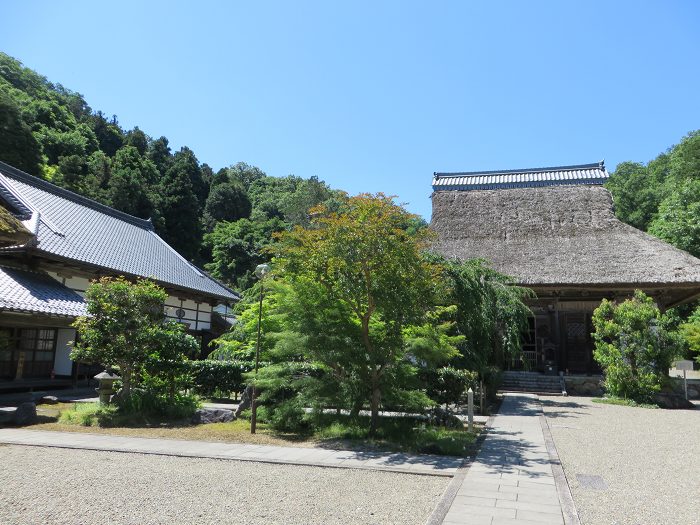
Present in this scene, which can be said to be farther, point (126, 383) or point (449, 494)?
point (126, 383)

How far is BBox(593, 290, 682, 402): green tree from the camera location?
14.1 m

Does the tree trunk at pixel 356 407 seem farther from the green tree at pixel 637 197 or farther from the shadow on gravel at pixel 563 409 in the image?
the green tree at pixel 637 197

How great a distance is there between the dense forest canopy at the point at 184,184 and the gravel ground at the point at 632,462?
21829 mm

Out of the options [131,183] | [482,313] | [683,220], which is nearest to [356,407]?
[482,313]

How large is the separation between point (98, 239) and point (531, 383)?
17948 millimetres

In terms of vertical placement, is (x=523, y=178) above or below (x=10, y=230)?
above

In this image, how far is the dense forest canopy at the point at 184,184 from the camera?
3559 centimetres

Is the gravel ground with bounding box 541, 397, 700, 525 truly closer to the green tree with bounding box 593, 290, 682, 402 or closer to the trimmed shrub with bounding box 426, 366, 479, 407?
the green tree with bounding box 593, 290, 682, 402

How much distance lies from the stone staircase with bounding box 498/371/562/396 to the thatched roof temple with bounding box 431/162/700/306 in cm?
346

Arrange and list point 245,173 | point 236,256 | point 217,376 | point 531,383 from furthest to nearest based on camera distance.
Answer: point 245,173 < point 236,256 < point 531,383 < point 217,376

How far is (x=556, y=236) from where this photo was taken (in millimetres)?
21906

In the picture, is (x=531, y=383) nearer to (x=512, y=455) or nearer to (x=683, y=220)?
(x=512, y=455)

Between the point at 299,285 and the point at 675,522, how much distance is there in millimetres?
6125

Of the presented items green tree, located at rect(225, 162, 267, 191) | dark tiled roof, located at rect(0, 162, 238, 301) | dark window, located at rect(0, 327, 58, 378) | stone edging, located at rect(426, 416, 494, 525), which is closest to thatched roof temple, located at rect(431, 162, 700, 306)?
dark tiled roof, located at rect(0, 162, 238, 301)
